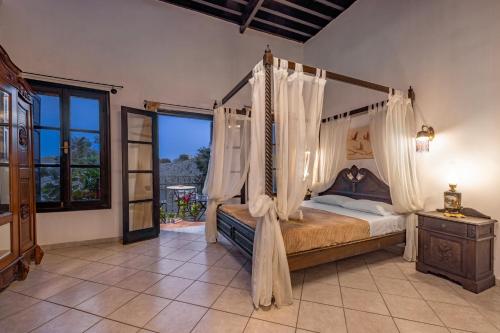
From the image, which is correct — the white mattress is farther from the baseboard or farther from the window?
the window

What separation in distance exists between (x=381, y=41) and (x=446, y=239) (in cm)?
306

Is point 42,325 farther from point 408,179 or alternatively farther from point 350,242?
point 408,179

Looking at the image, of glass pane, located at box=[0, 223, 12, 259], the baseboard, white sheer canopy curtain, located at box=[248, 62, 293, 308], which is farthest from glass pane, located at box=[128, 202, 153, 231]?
white sheer canopy curtain, located at box=[248, 62, 293, 308]

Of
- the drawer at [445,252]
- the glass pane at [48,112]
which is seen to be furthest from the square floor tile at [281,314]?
the glass pane at [48,112]

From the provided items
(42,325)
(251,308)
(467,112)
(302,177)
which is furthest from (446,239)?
(42,325)

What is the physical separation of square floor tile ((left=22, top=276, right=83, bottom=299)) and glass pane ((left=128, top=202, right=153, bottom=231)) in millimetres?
1338

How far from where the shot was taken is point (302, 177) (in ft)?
7.54

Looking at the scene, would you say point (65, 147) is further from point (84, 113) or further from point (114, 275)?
A: point (114, 275)

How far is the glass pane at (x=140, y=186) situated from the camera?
4.03 meters

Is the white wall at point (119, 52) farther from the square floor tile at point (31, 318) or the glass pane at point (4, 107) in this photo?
the square floor tile at point (31, 318)

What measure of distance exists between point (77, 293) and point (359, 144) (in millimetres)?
4361

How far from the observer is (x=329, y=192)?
14.9ft

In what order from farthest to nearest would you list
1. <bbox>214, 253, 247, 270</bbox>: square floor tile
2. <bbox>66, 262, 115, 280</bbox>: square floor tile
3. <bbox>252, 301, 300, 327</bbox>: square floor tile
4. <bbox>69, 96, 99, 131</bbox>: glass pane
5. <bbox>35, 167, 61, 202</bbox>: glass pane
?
<bbox>69, 96, 99, 131</bbox>: glass pane, <bbox>35, 167, 61, 202</bbox>: glass pane, <bbox>214, 253, 247, 270</bbox>: square floor tile, <bbox>66, 262, 115, 280</bbox>: square floor tile, <bbox>252, 301, 300, 327</bbox>: square floor tile

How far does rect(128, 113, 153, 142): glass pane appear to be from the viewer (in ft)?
13.2
